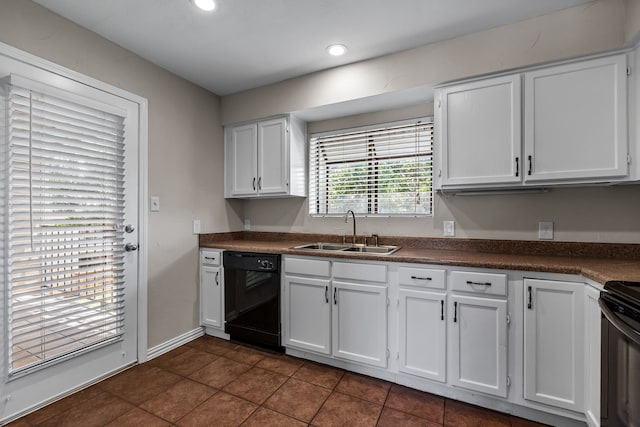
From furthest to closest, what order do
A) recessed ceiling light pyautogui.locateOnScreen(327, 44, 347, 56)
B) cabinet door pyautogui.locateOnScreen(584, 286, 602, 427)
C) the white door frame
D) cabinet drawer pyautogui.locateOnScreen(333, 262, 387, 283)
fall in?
the white door frame < recessed ceiling light pyautogui.locateOnScreen(327, 44, 347, 56) < cabinet drawer pyautogui.locateOnScreen(333, 262, 387, 283) < cabinet door pyautogui.locateOnScreen(584, 286, 602, 427)

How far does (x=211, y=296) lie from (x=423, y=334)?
195 cm

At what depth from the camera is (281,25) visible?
2.00 metres

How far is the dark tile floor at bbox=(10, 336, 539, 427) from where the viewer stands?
1.69m

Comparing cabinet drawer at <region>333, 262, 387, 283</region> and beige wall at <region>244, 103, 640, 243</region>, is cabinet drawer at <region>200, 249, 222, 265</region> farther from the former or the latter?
cabinet drawer at <region>333, 262, 387, 283</region>

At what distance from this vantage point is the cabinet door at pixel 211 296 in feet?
9.12

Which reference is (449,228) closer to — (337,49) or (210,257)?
(337,49)

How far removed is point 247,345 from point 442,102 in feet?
8.57

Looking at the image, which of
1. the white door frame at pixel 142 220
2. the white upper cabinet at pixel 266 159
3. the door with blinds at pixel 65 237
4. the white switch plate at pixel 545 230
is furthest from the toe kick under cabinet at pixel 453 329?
the door with blinds at pixel 65 237

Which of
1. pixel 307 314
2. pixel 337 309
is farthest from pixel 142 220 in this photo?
pixel 337 309

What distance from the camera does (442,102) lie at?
2146mm

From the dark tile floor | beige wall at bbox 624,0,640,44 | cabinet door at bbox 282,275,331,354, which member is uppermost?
beige wall at bbox 624,0,640,44

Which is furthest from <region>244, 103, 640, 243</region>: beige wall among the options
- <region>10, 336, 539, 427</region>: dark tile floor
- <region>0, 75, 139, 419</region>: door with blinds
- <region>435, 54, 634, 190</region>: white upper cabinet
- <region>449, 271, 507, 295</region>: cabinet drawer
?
<region>0, 75, 139, 419</region>: door with blinds

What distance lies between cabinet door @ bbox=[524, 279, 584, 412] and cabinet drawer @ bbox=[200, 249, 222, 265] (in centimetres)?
244

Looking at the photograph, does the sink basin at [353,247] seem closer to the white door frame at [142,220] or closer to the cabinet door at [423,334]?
the cabinet door at [423,334]
